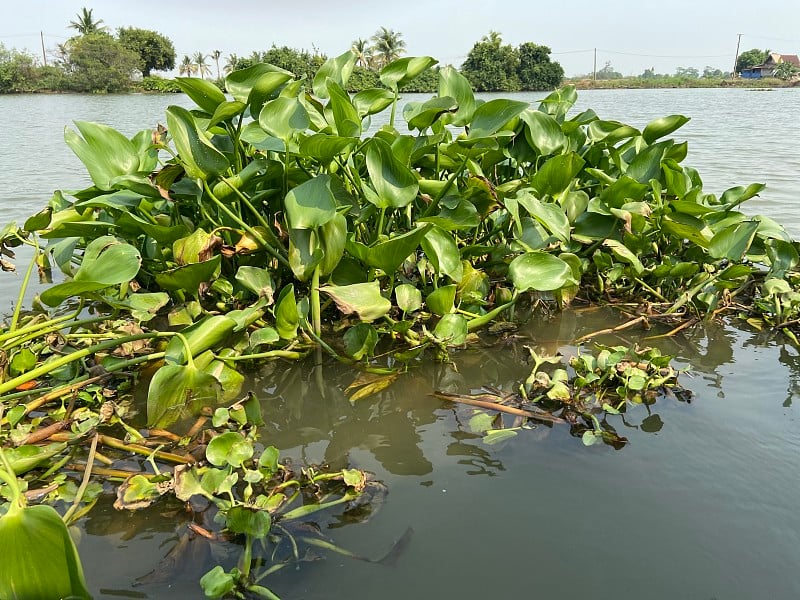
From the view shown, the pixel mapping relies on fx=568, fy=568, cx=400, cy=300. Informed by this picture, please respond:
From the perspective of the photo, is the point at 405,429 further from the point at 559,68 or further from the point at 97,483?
the point at 559,68

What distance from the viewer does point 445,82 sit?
2.28 metres

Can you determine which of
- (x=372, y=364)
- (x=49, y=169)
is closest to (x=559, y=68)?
(x=49, y=169)

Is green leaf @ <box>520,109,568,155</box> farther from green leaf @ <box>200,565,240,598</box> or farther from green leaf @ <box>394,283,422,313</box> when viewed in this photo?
green leaf @ <box>200,565,240,598</box>

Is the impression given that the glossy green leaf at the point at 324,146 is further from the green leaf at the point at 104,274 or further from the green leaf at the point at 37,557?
the green leaf at the point at 37,557

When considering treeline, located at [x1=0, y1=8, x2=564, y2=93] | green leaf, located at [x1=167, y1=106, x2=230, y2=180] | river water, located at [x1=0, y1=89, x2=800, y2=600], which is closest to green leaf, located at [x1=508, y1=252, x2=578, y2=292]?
river water, located at [x1=0, y1=89, x2=800, y2=600]

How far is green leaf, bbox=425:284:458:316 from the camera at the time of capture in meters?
1.75

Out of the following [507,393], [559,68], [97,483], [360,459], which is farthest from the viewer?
[559,68]

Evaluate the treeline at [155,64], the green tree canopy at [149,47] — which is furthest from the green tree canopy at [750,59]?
the green tree canopy at [149,47]

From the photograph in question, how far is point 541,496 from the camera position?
4.07 ft

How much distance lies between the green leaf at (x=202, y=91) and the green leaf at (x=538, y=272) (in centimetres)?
108

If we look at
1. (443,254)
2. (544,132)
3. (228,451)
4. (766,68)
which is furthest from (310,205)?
(766,68)

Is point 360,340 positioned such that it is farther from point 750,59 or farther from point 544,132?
point 750,59

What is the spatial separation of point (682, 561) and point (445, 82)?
73.3 inches

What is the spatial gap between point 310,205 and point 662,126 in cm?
173
